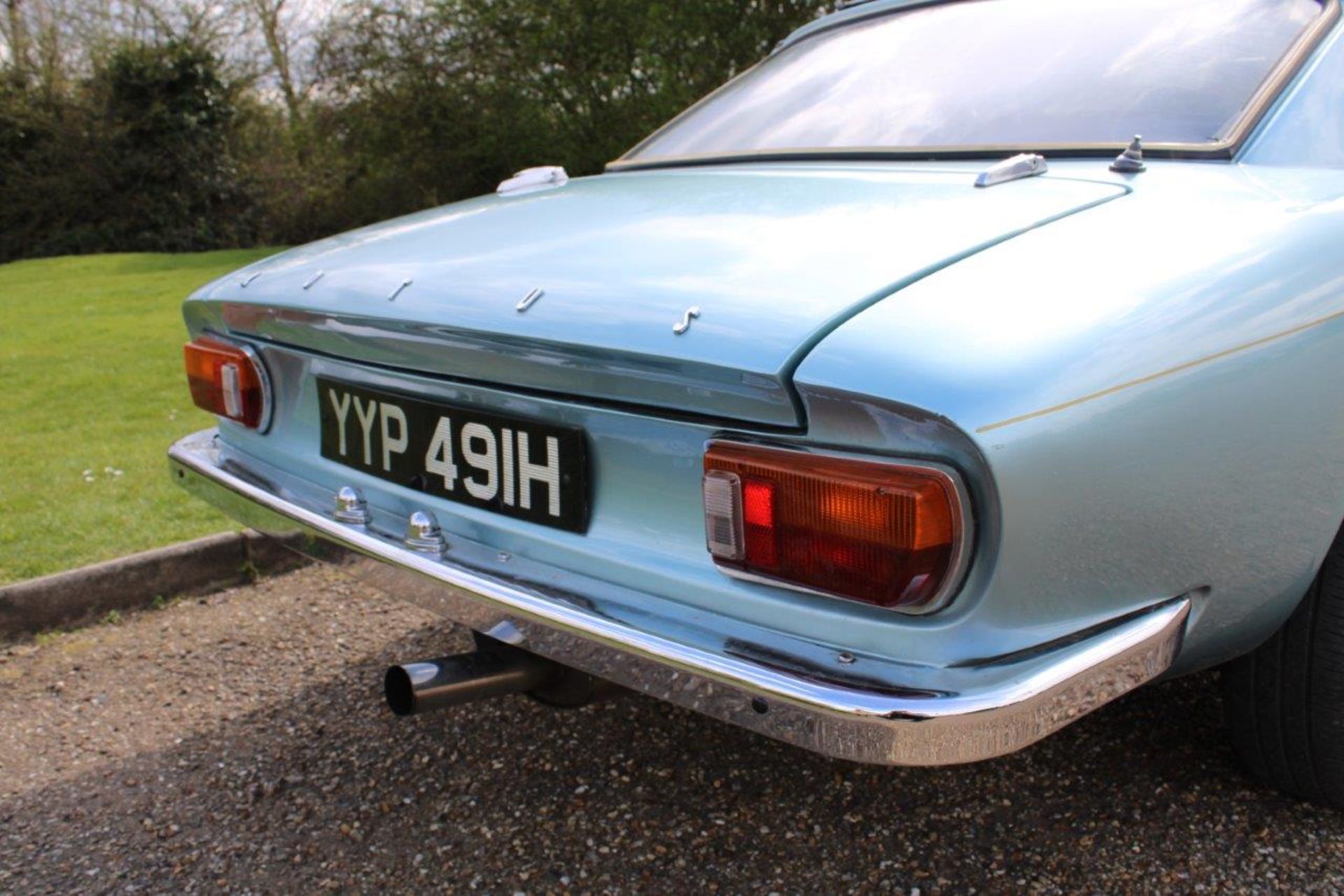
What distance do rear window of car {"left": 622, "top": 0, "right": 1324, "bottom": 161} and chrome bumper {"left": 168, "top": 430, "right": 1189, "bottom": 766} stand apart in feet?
3.29

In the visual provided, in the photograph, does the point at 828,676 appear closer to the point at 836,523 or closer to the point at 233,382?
the point at 836,523

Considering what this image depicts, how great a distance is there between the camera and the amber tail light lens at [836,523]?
4.87ft

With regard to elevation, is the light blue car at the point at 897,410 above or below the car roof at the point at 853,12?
below

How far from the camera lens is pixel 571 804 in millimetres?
2455

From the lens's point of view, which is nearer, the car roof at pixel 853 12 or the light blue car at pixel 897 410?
the light blue car at pixel 897 410

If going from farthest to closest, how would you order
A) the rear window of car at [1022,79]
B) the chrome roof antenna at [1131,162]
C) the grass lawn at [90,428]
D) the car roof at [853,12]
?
the grass lawn at [90,428]
the car roof at [853,12]
the rear window of car at [1022,79]
the chrome roof antenna at [1131,162]

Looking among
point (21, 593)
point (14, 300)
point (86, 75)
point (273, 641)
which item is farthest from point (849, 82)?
point (86, 75)

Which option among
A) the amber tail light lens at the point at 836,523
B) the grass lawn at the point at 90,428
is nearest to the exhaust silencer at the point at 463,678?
the amber tail light lens at the point at 836,523

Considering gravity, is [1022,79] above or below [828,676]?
above

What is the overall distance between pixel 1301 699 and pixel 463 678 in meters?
1.49

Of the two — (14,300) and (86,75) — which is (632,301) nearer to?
(14,300)

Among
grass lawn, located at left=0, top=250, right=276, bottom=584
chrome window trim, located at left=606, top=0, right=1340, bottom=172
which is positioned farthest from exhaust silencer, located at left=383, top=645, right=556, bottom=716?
grass lawn, located at left=0, top=250, right=276, bottom=584

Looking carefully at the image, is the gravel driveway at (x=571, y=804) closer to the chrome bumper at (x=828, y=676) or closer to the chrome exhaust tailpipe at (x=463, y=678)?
the chrome exhaust tailpipe at (x=463, y=678)

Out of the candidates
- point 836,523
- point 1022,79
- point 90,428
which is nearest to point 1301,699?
point 836,523
